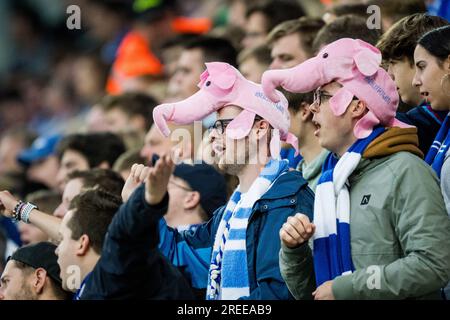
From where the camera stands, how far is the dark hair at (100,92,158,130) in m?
9.98

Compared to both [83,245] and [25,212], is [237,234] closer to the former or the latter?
[83,245]

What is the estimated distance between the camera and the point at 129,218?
203 inches

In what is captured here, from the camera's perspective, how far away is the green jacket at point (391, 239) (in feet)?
17.1

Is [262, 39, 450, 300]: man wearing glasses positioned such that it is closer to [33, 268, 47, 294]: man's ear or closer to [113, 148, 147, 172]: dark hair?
[33, 268, 47, 294]: man's ear

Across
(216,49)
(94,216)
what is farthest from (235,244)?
(216,49)

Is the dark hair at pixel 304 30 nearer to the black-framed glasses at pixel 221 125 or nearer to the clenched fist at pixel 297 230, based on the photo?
the black-framed glasses at pixel 221 125

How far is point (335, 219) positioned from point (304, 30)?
2768mm

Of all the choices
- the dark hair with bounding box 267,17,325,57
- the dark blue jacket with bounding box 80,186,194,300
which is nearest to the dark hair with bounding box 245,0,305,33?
the dark hair with bounding box 267,17,325,57

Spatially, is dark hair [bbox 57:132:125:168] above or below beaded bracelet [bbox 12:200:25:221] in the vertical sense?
above

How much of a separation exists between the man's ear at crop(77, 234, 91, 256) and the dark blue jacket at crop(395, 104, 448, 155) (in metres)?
1.66

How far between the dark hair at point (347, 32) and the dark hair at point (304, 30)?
2.05ft

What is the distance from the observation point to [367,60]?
18.6 feet

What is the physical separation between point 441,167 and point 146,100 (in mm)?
4551

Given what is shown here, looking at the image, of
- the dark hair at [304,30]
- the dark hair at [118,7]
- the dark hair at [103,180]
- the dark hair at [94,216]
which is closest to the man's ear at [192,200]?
the dark hair at [103,180]
